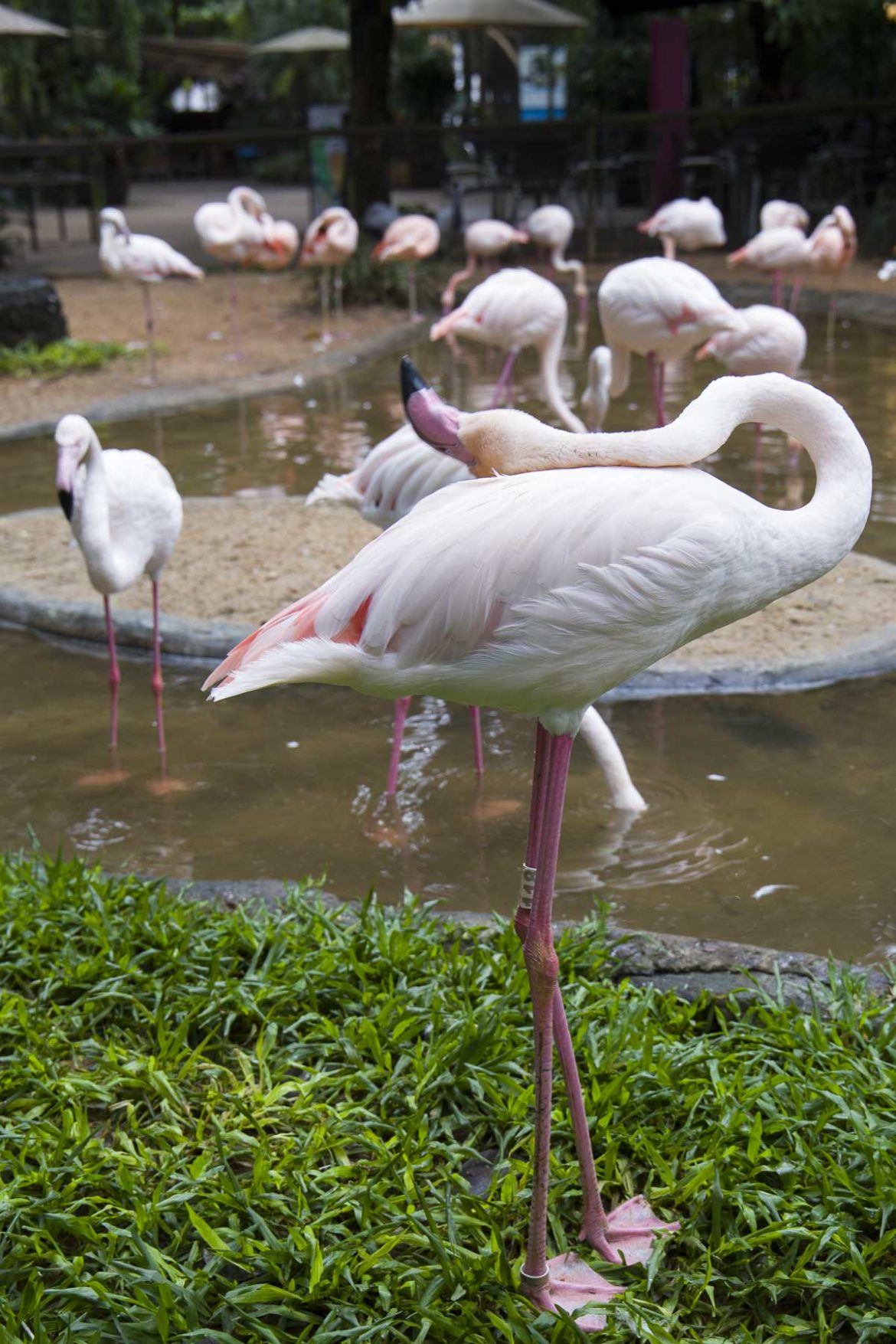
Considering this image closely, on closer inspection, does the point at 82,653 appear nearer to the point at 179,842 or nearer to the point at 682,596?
the point at 179,842

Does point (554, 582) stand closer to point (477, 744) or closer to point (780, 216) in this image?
point (477, 744)

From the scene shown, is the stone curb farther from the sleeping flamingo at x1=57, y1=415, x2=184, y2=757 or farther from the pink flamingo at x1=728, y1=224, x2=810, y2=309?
the sleeping flamingo at x1=57, y1=415, x2=184, y2=757

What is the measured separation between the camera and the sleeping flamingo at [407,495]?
421 cm

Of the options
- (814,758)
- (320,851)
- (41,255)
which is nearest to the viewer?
(320,851)

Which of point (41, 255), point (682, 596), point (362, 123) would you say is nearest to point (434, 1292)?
point (682, 596)

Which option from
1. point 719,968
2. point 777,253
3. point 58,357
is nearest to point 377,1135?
point 719,968

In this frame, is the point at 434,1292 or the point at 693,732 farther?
the point at 693,732

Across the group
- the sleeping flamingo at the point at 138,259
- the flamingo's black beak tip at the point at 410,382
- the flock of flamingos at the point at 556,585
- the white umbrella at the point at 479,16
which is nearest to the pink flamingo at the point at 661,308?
the flamingo's black beak tip at the point at 410,382

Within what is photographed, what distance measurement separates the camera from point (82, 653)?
586 centimetres

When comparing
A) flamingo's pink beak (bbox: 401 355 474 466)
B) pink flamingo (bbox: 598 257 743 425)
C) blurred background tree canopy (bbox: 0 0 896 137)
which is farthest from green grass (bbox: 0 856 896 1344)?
blurred background tree canopy (bbox: 0 0 896 137)

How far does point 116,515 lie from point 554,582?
3145 mm

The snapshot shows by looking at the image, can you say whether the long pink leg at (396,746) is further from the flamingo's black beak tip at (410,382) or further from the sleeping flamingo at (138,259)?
the sleeping flamingo at (138,259)

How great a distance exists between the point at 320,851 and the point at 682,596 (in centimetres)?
232

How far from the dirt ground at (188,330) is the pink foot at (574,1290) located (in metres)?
8.80
